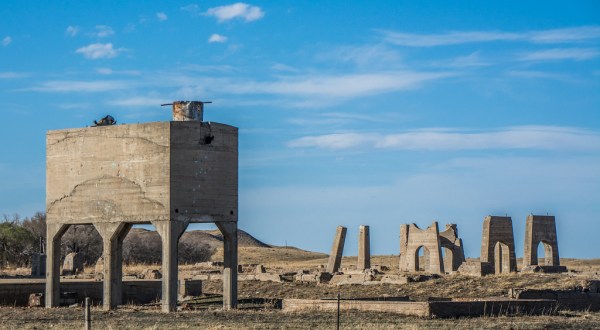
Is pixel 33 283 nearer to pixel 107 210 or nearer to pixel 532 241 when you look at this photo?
pixel 107 210

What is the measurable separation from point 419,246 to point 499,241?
227 inches

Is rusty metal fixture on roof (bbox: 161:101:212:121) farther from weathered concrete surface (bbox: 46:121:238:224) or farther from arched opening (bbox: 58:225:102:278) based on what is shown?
arched opening (bbox: 58:225:102:278)

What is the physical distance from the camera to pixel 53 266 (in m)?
30.5

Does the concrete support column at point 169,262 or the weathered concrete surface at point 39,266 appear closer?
the concrete support column at point 169,262

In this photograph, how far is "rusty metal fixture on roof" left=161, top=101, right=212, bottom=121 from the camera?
28.9 m

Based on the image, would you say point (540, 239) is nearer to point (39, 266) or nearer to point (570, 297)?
point (570, 297)

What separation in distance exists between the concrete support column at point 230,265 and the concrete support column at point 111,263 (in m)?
2.91

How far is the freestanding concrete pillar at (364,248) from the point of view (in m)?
52.7

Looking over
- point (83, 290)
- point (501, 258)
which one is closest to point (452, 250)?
point (501, 258)

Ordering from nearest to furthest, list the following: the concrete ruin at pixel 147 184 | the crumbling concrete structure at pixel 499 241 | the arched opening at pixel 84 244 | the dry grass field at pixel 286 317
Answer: the dry grass field at pixel 286 317 → the concrete ruin at pixel 147 184 → the crumbling concrete structure at pixel 499 241 → the arched opening at pixel 84 244

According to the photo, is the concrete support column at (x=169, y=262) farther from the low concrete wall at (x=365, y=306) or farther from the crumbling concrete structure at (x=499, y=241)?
the crumbling concrete structure at (x=499, y=241)

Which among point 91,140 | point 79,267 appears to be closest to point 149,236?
point 79,267

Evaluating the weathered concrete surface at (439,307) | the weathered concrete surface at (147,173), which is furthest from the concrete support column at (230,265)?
the weathered concrete surface at (439,307)

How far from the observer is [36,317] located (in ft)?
85.5
